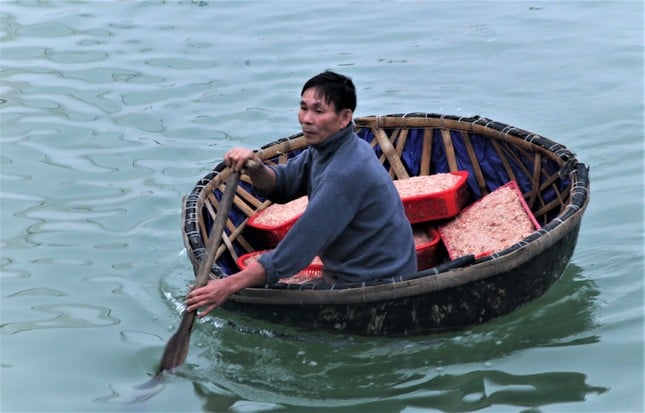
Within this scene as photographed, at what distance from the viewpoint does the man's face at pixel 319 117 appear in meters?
4.65

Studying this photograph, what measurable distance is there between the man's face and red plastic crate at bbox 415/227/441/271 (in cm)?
128

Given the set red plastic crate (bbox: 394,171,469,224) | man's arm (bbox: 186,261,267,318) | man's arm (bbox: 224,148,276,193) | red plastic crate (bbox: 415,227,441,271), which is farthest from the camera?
red plastic crate (bbox: 394,171,469,224)

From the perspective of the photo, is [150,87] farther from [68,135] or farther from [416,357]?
[416,357]

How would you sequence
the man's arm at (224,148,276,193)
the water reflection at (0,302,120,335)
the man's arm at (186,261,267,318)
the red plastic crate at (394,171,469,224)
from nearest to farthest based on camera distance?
the man's arm at (186,261,267,318) → the man's arm at (224,148,276,193) → the water reflection at (0,302,120,335) → the red plastic crate at (394,171,469,224)

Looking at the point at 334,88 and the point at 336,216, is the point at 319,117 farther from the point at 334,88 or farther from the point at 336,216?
the point at 336,216

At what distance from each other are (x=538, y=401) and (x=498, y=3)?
709 cm

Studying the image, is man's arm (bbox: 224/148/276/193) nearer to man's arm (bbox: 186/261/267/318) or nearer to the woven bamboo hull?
man's arm (bbox: 186/261/267/318)

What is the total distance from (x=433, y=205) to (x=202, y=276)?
1730 millimetres

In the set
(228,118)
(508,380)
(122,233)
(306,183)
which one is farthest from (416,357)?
(228,118)

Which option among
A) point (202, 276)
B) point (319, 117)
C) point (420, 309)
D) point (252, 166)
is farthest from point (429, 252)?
point (202, 276)

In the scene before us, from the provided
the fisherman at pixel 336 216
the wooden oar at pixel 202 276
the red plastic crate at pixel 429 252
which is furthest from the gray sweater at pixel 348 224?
the red plastic crate at pixel 429 252

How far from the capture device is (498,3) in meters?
10.9

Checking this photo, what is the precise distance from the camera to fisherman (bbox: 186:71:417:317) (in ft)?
14.9

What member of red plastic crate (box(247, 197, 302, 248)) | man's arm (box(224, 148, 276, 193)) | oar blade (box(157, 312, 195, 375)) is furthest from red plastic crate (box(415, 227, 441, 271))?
oar blade (box(157, 312, 195, 375))
